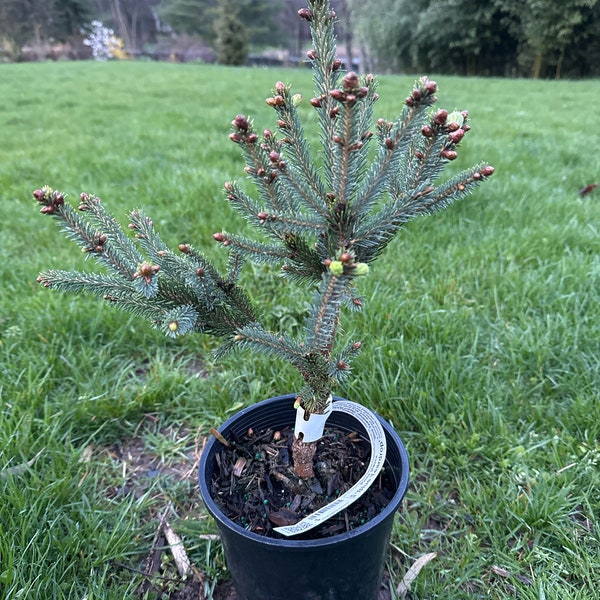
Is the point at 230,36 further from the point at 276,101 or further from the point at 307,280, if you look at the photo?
the point at 276,101

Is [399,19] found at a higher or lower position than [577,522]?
higher

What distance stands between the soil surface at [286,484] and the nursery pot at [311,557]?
6 centimetres

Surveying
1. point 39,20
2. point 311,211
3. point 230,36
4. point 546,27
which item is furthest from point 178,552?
point 39,20

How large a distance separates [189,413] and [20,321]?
1209mm

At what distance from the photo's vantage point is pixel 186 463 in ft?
6.97

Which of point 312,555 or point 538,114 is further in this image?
point 538,114

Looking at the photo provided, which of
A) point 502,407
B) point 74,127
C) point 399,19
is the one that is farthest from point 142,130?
point 399,19

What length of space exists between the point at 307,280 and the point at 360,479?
2.00ft

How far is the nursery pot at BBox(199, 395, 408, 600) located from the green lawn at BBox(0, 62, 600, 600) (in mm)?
313

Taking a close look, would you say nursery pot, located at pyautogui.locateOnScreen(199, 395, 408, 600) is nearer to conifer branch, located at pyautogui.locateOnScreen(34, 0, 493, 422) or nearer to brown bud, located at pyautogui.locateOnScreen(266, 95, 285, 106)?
conifer branch, located at pyautogui.locateOnScreen(34, 0, 493, 422)

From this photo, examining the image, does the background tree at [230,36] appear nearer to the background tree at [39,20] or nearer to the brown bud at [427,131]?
the background tree at [39,20]

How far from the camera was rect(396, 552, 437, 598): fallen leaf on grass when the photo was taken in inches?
65.0

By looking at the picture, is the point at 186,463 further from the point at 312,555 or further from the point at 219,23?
the point at 219,23

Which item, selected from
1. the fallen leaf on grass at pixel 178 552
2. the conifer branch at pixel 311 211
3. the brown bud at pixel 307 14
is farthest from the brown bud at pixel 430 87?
the fallen leaf on grass at pixel 178 552
